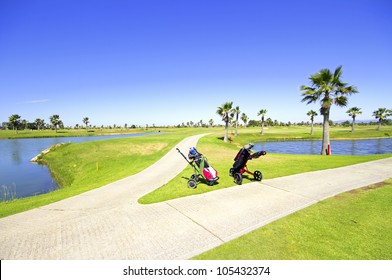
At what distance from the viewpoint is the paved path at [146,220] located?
4.58m

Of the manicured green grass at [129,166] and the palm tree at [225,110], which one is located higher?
the palm tree at [225,110]

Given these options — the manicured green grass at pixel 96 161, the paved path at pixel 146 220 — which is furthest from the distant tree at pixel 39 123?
the paved path at pixel 146 220

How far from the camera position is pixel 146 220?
19.6ft

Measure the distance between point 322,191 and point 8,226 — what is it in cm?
1145

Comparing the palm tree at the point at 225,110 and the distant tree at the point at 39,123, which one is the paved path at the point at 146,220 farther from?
the distant tree at the point at 39,123

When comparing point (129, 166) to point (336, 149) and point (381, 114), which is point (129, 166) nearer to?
point (336, 149)

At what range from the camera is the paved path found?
15.0 ft

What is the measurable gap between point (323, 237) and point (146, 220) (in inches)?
193

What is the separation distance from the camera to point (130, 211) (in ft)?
22.0

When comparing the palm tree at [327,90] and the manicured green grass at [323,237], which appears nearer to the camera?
the manicured green grass at [323,237]

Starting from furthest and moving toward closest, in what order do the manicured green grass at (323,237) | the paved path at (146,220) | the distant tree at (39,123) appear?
1. the distant tree at (39,123)
2. the paved path at (146,220)
3. the manicured green grass at (323,237)

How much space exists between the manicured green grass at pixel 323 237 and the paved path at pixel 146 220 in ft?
1.20

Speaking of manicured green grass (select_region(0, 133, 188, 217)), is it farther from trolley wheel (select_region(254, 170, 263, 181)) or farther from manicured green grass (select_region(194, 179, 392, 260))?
manicured green grass (select_region(194, 179, 392, 260))
